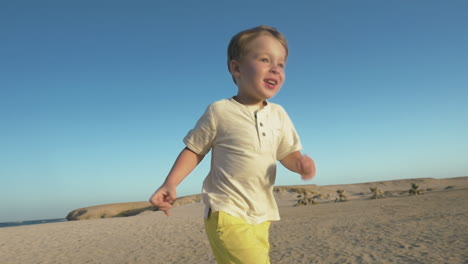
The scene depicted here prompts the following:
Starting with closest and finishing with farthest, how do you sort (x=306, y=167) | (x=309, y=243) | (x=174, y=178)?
(x=174, y=178) → (x=306, y=167) → (x=309, y=243)

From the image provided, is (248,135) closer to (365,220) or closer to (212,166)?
(212,166)

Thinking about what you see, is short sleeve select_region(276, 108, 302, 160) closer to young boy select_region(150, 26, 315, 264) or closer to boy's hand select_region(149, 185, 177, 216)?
young boy select_region(150, 26, 315, 264)

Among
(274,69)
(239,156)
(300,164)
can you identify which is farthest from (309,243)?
(274,69)

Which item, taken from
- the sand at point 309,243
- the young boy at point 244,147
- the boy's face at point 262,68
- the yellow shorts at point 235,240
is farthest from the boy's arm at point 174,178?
the sand at point 309,243

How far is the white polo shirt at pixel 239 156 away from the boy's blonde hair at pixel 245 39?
0.27m

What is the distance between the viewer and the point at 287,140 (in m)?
2.17

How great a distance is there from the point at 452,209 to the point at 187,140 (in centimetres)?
1204

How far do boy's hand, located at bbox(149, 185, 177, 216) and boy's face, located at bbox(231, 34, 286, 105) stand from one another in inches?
27.5

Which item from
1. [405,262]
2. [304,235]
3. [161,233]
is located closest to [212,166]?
[405,262]

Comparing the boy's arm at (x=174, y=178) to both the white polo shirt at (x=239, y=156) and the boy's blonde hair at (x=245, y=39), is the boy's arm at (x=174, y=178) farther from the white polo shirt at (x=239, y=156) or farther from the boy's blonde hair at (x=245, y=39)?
the boy's blonde hair at (x=245, y=39)

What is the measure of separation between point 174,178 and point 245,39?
0.87 metres

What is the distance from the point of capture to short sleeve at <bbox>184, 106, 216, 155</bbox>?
196 cm

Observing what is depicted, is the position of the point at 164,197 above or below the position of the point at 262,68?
below

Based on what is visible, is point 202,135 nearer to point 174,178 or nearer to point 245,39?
point 174,178
